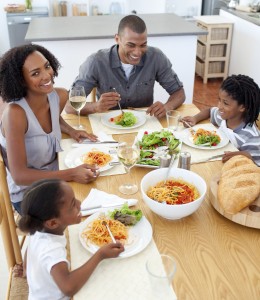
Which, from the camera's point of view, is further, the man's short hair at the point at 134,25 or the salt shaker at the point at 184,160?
the man's short hair at the point at 134,25

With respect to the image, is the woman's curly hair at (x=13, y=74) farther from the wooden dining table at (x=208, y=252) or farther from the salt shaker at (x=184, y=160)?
the salt shaker at (x=184, y=160)

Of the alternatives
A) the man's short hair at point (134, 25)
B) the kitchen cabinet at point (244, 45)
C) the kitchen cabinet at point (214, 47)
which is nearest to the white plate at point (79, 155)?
the man's short hair at point (134, 25)

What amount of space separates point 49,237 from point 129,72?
1.52m

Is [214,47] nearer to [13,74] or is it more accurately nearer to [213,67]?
A: [213,67]

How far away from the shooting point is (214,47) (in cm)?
493

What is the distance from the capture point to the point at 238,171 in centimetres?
139

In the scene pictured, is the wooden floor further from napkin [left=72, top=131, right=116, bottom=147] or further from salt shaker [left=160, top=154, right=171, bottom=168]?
salt shaker [left=160, top=154, right=171, bottom=168]

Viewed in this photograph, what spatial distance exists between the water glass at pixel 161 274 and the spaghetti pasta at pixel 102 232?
0.14 metres

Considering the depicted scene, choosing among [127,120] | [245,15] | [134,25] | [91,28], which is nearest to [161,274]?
[127,120]

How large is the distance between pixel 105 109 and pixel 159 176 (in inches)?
31.3

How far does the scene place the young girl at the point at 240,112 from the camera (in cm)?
192

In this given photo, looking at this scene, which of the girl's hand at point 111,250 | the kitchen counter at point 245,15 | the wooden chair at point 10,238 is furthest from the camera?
the kitchen counter at point 245,15

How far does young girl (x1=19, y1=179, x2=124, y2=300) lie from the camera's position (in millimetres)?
1076

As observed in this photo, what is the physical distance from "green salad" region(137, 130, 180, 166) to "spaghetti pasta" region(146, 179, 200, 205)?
268 mm
